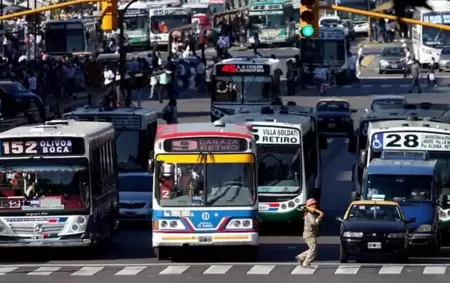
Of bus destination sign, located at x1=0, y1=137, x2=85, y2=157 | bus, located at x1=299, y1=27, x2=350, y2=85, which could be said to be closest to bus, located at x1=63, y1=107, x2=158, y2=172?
bus destination sign, located at x1=0, y1=137, x2=85, y2=157

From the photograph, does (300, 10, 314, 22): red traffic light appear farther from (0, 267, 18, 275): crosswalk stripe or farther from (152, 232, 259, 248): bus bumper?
(0, 267, 18, 275): crosswalk stripe

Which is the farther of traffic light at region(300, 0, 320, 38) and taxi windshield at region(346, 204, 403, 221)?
traffic light at region(300, 0, 320, 38)

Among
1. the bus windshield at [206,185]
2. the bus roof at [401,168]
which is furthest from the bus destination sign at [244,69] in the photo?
the bus windshield at [206,185]

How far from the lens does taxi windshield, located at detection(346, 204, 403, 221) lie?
26.1m

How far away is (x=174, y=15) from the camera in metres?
93.8

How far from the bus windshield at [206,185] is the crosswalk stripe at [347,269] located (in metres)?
2.07

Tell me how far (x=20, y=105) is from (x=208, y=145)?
26.3m

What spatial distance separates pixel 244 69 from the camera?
→ 48.5 meters

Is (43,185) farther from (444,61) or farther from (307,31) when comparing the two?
(444,61)

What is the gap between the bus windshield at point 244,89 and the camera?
48.8 meters

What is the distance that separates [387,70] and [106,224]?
177ft

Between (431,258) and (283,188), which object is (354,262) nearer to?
(431,258)

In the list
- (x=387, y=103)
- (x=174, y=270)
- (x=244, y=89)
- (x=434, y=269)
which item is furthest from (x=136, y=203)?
(x=387, y=103)

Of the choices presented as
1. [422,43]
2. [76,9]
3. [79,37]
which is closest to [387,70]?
[422,43]
